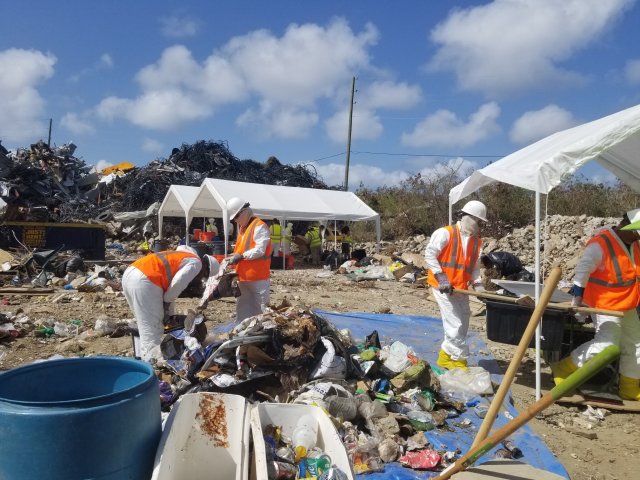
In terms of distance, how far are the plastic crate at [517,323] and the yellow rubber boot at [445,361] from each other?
1.83 feet

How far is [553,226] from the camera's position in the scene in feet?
53.7

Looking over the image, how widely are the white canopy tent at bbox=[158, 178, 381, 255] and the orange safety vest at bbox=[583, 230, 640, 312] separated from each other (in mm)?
11067

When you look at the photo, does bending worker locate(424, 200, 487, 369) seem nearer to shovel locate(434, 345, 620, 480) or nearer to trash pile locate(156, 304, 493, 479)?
trash pile locate(156, 304, 493, 479)

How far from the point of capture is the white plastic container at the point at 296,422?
257 cm

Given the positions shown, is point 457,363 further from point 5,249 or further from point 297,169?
point 297,169

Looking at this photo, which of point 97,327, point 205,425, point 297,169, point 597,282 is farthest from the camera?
point 297,169

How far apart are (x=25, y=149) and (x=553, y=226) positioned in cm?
2130

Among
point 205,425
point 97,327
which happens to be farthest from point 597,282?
point 97,327

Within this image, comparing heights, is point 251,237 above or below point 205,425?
above

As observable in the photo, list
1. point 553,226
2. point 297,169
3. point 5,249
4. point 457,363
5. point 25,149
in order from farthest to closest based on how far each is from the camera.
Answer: point 297,169, point 25,149, point 553,226, point 5,249, point 457,363

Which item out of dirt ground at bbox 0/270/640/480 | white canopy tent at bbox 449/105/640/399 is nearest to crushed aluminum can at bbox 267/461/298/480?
dirt ground at bbox 0/270/640/480

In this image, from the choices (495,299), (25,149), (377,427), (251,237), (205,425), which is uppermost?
(25,149)

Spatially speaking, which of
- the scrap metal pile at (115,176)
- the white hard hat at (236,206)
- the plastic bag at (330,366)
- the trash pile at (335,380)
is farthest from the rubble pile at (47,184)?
the plastic bag at (330,366)

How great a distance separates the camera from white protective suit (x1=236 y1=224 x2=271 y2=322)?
19.7 feet
